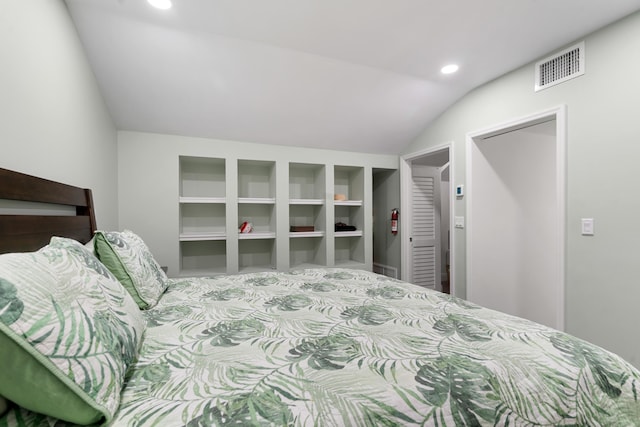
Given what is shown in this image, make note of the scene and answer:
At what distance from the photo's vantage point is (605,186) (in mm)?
1966

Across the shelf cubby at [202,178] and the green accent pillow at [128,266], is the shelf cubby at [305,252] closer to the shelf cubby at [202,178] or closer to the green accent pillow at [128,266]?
the shelf cubby at [202,178]

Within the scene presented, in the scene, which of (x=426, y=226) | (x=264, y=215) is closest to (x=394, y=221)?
(x=426, y=226)

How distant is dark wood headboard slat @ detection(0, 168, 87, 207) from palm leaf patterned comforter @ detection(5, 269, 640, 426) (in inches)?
27.2

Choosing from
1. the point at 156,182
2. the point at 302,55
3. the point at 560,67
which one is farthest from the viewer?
the point at 156,182

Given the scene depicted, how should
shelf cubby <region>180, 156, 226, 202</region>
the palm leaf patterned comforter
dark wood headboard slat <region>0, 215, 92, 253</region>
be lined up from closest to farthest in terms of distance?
the palm leaf patterned comforter, dark wood headboard slat <region>0, 215, 92, 253</region>, shelf cubby <region>180, 156, 226, 202</region>

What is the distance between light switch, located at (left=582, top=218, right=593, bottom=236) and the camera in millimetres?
2045

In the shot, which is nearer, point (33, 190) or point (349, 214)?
point (33, 190)

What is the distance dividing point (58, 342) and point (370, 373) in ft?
2.49

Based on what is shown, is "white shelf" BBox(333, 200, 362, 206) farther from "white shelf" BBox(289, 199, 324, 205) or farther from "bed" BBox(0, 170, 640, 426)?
"bed" BBox(0, 170, 640, 426)

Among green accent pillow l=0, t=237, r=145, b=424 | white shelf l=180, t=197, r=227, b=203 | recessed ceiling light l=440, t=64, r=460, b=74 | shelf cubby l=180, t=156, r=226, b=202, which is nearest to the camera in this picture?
green accent pillow l=0, t=237, r=145, b=424

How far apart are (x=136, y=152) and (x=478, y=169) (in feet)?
12.0

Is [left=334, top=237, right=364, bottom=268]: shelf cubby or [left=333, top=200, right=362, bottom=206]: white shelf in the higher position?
[left=333, top=200, right=362, bottom=206]: white shelf

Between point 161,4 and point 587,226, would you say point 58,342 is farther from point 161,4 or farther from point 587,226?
point 587,226

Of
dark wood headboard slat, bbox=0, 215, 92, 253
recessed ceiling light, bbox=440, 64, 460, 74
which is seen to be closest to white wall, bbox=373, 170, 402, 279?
recessed ceiling light, bbox=440, 64, 460, 74
